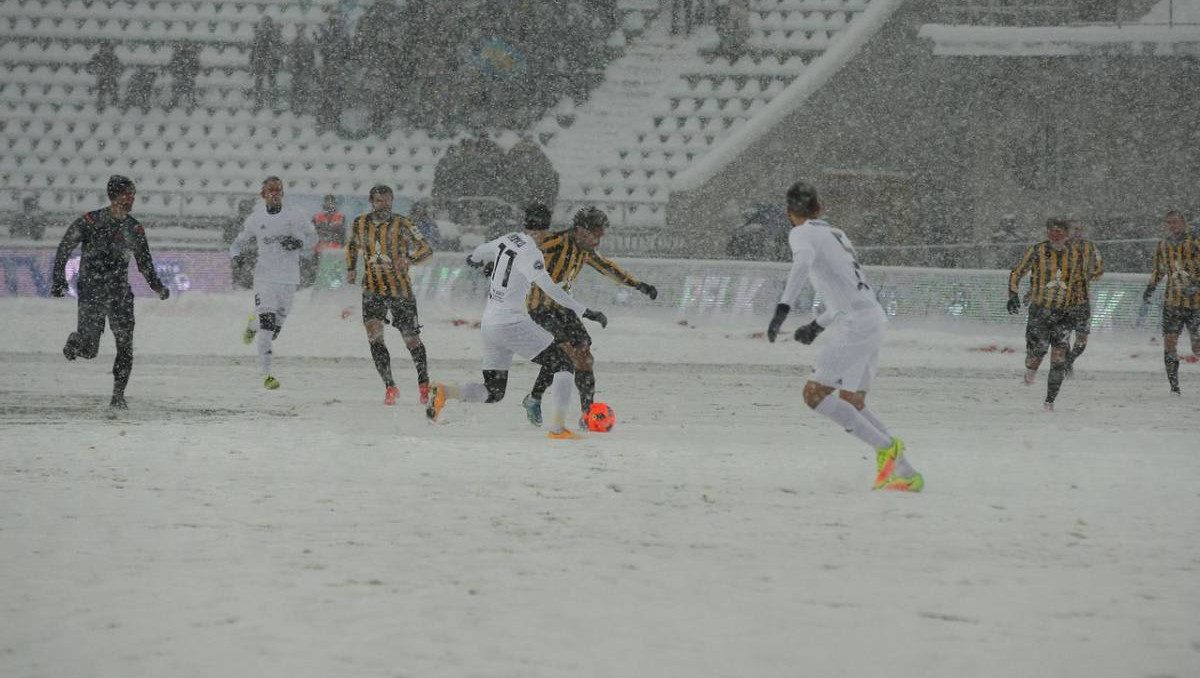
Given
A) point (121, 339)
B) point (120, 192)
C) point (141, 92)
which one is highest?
point (141, 92)

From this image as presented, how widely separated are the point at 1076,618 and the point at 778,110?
2416 centimetres

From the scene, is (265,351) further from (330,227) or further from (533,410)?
(330,227)

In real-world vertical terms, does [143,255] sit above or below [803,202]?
below

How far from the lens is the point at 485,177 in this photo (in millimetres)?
27859

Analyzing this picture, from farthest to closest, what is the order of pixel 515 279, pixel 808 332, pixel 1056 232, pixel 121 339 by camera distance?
pixel 1056 232 → pixel 121 339 → pixel 515 279 → pixel 808 332

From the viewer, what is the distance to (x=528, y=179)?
27.8 meters

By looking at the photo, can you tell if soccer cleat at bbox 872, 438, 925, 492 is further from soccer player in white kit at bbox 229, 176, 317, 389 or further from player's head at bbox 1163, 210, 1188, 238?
player's head at bbox 1163, 210, 1188, 238

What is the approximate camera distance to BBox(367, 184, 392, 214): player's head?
12.2 meters

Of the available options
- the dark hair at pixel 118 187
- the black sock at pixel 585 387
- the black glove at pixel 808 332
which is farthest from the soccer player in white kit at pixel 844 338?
the dark hair at pixel 118 187

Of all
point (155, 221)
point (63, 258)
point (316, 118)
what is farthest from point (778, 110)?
point (63, 258)

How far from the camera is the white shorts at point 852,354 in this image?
8336 millimetres

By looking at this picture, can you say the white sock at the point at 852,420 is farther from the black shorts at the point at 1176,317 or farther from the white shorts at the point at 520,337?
the black shorts at the point at 1176,317

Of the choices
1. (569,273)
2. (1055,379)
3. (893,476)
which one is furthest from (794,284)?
(1055,379)

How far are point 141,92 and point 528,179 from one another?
30.3 ft
